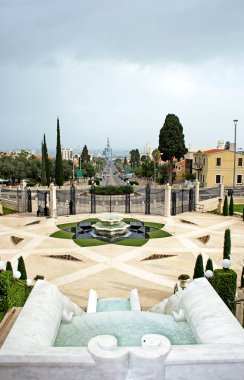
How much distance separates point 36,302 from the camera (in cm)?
563

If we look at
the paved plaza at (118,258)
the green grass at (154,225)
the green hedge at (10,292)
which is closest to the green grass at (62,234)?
the paved plaza at (118,258)

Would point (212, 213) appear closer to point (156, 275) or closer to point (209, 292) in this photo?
point (156, 275)

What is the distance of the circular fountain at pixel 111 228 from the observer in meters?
24.5

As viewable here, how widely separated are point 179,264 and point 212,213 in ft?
57.2

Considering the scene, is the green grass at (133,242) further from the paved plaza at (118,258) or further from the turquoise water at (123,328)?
the turquoise water at (123,328)

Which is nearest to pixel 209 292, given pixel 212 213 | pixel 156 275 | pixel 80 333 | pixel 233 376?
pixel 233 376

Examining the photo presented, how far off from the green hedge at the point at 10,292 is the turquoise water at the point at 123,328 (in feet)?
17.9

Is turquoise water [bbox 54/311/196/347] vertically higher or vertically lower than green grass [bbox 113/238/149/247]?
higher

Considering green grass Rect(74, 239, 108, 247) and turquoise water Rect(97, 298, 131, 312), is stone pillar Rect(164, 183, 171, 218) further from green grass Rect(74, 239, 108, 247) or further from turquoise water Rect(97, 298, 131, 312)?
turquoise water Rect(97, 298, 131, 312)

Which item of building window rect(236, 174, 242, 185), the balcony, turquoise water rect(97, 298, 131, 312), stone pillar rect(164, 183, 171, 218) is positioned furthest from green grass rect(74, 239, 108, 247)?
the balcony

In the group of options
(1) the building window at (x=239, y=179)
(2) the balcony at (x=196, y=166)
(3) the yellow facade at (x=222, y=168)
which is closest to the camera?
(3) the yellow facade at (x=222, y=168)

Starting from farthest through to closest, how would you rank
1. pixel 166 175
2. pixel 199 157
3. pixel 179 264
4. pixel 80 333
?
1. pixel 166 175
2. pixel 199 157
3. pixel 179 264
4. pixel 80 333

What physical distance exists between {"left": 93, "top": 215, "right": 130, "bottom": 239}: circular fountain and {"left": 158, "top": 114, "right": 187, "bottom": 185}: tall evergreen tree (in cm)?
3105

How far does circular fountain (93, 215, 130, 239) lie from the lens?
24516 mm
